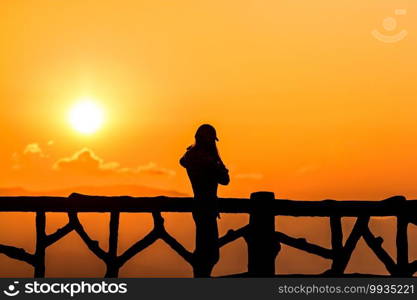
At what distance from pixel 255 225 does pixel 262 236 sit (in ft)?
0.70

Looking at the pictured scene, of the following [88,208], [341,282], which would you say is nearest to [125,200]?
[88,208]

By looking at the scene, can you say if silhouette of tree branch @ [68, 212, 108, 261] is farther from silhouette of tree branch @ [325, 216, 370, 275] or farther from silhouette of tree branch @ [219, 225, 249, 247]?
silhouette of tree branch @ [325, 216, 370, 275]

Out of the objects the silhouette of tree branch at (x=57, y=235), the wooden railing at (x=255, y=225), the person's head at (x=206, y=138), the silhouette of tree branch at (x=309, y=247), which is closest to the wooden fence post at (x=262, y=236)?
the wooden railing at (x=255, y=225)

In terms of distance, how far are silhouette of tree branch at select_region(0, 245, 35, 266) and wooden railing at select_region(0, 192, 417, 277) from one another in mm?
17

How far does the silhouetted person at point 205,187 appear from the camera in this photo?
1773 cm

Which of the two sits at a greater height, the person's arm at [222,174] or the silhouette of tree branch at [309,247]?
the person's arm at [222,174]

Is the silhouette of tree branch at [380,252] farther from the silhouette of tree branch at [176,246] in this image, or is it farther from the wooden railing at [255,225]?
the silhouette of tree branch at [176,246]

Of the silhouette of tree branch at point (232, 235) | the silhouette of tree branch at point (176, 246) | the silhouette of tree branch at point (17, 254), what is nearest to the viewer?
the silhouette of tree branch at point (232, 235)

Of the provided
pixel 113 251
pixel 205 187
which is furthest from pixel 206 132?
pixel 113 251

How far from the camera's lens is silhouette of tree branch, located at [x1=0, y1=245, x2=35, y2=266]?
746 inches

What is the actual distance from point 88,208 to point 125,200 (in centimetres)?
66

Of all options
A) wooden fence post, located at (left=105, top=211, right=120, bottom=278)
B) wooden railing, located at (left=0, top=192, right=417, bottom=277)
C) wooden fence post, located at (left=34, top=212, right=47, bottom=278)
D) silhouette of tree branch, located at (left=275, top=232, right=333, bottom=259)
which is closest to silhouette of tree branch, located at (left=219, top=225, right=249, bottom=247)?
wooden railing, located at (left=0, top=192, right=417, bottom=277)

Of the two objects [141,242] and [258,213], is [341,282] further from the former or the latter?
[141,242]

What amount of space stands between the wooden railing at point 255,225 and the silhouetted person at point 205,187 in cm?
17
